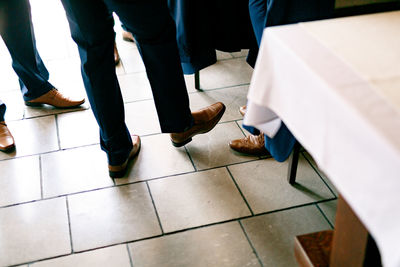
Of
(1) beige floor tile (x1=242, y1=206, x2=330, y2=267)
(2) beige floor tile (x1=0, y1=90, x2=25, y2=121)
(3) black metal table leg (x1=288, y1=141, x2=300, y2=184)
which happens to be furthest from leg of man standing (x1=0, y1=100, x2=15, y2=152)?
(3) black metal table leg (x1=288, y1=141, x2=300, y2=184)

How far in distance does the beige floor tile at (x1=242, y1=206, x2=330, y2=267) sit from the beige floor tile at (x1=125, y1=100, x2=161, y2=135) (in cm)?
73

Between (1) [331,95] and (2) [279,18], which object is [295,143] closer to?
(2) [279,18]

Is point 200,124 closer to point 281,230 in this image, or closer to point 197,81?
point 197,81

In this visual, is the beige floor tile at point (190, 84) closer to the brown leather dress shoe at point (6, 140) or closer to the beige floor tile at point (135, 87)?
the beige floor tile at point (135, 87)

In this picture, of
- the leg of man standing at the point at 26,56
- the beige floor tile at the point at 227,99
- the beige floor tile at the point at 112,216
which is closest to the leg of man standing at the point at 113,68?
the beige floor tile at the point at 112,216

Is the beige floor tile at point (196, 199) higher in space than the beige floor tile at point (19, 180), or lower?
higher

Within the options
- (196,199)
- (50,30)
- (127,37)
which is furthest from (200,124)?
(50,30)

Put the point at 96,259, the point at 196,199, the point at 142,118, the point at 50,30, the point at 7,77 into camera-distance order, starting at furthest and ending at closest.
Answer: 1. the point at 50,30
2. the point at 7,77
3. the point at 142,118
4. the point at 196,199
5. the point at 96,259

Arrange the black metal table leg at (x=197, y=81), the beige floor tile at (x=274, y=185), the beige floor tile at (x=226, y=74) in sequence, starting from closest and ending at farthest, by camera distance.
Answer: the beige floor tile at (x=274, y=185) → the black metal table leg at (x=197, y=81) → the beige floor tile at (x=226, y=74)

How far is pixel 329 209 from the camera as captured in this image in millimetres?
1750

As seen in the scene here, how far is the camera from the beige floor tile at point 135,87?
2.44 meters

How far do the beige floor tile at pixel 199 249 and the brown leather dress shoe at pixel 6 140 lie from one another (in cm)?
82

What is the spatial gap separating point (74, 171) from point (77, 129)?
0.31 m

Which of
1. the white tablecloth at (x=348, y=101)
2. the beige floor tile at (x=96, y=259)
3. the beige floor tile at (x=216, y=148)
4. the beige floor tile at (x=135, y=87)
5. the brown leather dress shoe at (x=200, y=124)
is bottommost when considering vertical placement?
the beige floor tile at (x=96, y=259)
